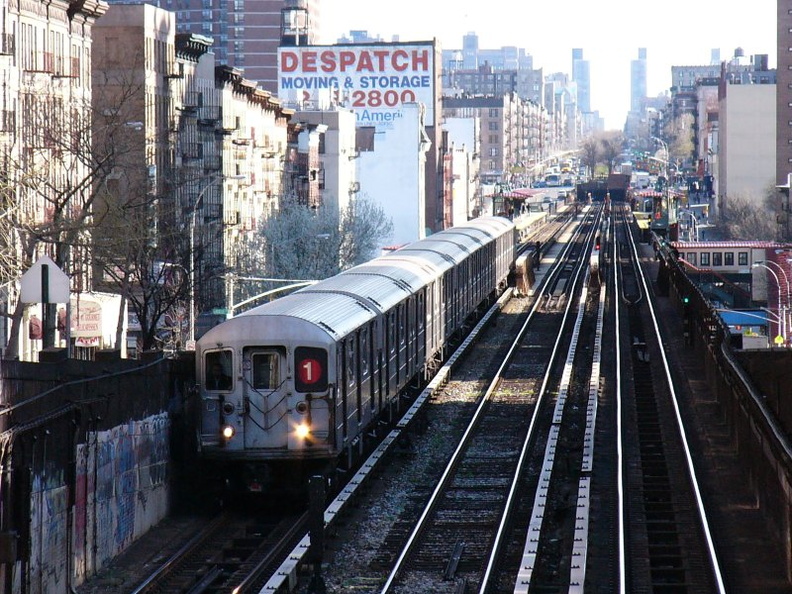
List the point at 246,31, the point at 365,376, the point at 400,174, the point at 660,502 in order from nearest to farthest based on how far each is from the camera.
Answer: the point at 660,502 → the point at 365,376 → the point at 400,174 → the point at 246,31

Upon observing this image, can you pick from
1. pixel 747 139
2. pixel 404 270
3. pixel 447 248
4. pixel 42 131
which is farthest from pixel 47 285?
pixel 747 139

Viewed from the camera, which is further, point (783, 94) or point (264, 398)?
point (783, 94)

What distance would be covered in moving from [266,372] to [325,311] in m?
1.78

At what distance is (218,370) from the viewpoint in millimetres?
21172

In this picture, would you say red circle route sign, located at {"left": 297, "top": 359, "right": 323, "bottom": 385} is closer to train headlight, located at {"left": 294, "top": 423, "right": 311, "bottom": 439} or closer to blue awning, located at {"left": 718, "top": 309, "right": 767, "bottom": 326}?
train headlight, located at {"left": 294, "top": 423, "right": 311, "bottom": 439}

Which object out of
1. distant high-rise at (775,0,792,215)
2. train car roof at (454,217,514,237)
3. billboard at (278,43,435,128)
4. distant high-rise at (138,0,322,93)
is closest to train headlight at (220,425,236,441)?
train car roof at (454,217,514,237)

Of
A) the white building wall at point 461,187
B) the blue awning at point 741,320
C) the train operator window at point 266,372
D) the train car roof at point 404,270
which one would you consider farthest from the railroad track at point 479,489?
the white building wall at point 461,187

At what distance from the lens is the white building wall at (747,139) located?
156 meters

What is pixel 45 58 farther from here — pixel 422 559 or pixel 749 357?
pixel 422 559

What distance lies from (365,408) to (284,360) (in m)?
3.52

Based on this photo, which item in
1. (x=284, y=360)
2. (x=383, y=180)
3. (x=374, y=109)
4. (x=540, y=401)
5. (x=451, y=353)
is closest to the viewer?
(x=284, y=360)

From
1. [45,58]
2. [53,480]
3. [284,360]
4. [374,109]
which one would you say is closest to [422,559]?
[284,360]

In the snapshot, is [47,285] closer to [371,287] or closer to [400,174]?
[371,287]

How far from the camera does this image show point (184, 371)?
865 inches
